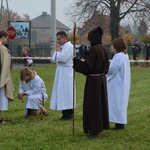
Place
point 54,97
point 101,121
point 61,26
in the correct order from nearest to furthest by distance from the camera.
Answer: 1. point 101,121
2. point 54,97
3. point 61,26

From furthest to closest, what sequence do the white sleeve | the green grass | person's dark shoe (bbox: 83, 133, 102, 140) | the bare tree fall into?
the bare tree
the white sleeve
person's dark shoe (bbox: 83, 133, 102, 140)
the green grass

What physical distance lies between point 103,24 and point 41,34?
2569 inches

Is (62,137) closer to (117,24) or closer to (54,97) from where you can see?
(54,97)

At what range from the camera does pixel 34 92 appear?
10.8 metres

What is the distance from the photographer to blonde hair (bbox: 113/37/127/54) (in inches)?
356

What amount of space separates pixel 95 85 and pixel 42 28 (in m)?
108

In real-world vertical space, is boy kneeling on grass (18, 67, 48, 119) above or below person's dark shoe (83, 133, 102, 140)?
above

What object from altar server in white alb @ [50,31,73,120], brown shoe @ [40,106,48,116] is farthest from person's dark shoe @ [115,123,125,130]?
brown shoe @ [40,106,48,116]

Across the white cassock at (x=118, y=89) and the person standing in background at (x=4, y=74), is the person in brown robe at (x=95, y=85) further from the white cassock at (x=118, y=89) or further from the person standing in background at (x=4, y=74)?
the person standing in background at (x=4, y=74)

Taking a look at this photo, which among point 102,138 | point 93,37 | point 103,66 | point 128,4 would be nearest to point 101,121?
point 102,138

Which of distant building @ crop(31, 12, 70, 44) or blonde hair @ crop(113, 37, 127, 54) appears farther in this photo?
distant building @ crop(31, 12, 70, 44)

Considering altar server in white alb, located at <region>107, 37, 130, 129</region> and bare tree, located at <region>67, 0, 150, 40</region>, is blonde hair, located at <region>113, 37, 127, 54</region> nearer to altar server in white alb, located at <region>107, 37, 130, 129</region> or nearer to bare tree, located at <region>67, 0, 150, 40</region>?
altar server in white alb, located at <region>107, 37, 130, 129</region>

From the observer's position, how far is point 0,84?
973cm

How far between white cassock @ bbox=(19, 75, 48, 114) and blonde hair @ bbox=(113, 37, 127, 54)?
8.14 ft
